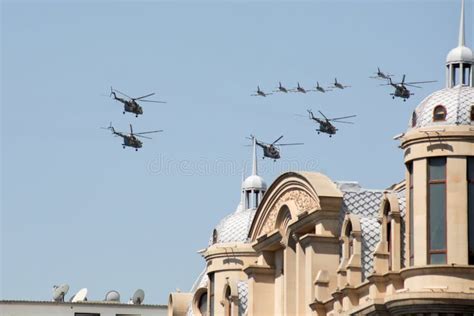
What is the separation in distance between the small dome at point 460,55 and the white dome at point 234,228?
20.6 m

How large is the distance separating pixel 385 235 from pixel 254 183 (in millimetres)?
24524

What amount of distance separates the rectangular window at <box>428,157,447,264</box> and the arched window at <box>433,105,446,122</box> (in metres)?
1.27

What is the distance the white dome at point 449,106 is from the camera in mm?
57031

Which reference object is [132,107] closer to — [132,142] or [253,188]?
[132,142]

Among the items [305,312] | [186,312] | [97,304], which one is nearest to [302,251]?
[305,312]

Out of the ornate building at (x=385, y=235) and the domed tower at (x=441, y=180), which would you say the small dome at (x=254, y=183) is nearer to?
the ornate building at (x=385, y=235)

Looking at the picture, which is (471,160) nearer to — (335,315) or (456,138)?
(456,138)

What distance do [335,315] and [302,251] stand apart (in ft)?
15.9

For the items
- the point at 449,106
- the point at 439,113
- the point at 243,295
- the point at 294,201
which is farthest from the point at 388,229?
the point at 243,295

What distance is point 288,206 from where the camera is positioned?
226 ft

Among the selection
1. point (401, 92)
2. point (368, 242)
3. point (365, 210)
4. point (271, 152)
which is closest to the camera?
point (368, 242)

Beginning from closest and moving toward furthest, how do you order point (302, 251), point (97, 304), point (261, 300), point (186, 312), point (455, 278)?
1. point (455, 278)
2. point (302, 251)
3. point (261, 300)
4. point (186, 312)
5. point (97, 304)

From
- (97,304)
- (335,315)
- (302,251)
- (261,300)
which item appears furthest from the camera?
(97,304)

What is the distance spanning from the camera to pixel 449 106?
5716 centimetres
